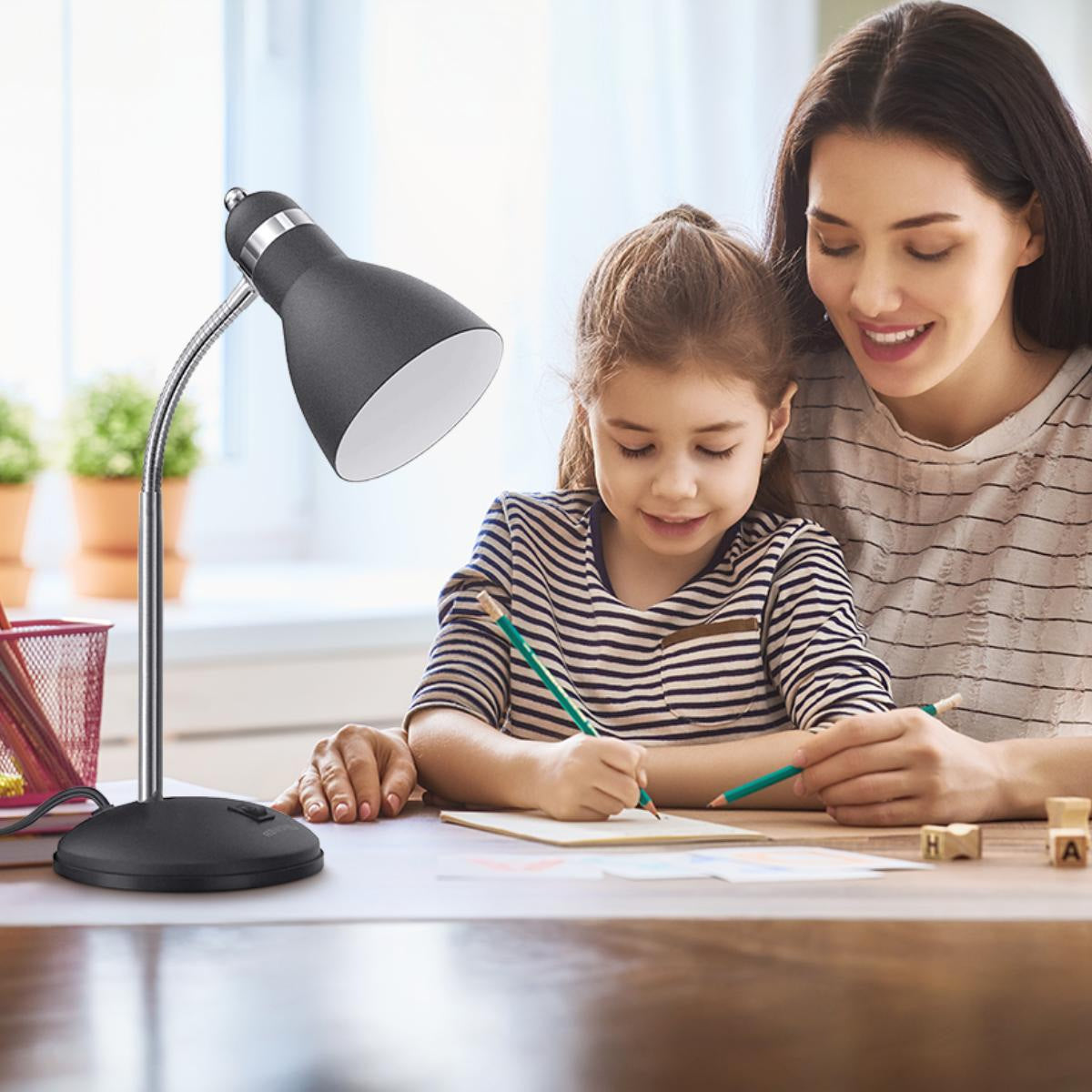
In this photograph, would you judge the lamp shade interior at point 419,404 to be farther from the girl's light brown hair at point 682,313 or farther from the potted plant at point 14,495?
the potted plant at point 14,495

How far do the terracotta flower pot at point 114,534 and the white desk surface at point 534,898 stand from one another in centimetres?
157

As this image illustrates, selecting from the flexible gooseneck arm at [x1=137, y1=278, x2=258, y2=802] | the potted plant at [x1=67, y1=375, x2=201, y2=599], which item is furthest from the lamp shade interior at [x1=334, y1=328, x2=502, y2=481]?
the potted plant at [x1=67, y1=375, x2=201, y2=599]

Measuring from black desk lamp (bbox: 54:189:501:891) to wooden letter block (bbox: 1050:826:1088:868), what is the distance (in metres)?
0.42

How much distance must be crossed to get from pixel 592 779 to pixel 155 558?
0.31m

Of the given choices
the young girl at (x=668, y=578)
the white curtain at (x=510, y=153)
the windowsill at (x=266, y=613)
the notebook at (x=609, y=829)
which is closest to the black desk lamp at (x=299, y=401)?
the notebook at (x=609, y=829)

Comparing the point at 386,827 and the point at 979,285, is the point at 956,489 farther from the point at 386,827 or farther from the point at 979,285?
the point at 386,827

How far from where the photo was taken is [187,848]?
941 millimetres

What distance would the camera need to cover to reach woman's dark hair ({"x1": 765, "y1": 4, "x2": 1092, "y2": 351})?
1.47 meters

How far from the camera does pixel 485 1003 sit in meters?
0.75

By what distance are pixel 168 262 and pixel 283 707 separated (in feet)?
2.68

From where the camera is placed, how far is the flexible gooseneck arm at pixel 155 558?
1.01 m

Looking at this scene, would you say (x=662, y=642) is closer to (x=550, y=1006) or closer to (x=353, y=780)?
(x=353, y=780)

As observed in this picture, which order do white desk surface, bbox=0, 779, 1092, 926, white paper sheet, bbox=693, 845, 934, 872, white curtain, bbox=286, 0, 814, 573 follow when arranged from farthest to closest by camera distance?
1. white curtain, bbox=286, 0, 814, 573
2. white paper sheet, bbox=693, 845, 934, 872
3. white desk surface, bbox=0, 779, 1092, 926

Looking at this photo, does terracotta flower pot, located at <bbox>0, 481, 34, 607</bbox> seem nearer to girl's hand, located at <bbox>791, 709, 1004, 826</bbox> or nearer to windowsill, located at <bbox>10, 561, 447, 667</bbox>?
windowsill, located at <bbox>10, 561, 447, 667</bbox>
